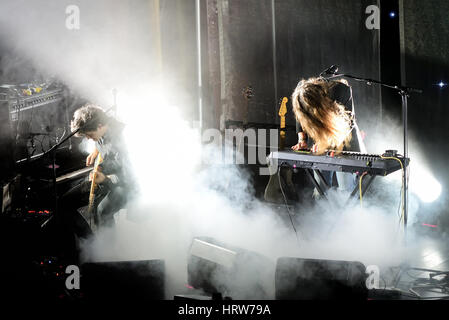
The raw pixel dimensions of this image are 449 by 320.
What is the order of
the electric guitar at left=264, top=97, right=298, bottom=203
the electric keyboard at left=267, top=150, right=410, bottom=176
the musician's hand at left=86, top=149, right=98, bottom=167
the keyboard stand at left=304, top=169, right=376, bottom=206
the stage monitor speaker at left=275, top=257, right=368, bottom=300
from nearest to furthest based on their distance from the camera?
the stage monitor speaker at left=275, top=257, right=368, bottom=300 < the electric keyboard at left=267, top=150, right=410, bottom=176 < the keyboard stand at left=304, top=169, right=376, bottom=206 < the musician's hand at left=86, top=149, right=98, bottom=167 < the electric guitar at left=264, top=97, right=298, bottom=203

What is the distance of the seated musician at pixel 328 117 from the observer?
3.73 metres

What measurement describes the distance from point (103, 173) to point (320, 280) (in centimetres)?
248

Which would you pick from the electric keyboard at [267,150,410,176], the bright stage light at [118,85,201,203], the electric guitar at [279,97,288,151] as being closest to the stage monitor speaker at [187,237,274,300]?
the electric keyboard at [267,150,410,176]

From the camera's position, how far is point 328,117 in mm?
3748

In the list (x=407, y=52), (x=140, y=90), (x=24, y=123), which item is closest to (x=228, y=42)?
(x=140, y=90)

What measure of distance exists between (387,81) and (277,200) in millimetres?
2021

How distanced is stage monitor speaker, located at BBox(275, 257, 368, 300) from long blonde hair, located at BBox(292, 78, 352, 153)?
1.36m

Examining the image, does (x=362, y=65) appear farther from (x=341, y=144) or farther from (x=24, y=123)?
(x=24, y=123)

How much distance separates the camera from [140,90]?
4.96 metres

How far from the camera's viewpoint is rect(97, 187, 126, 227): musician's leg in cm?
418

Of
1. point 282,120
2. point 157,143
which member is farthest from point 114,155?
point 282,120

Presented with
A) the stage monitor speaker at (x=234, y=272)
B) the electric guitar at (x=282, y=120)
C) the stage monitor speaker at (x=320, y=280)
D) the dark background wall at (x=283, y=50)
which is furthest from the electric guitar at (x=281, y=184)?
the stage monitor speaker at (x=320, y=280)

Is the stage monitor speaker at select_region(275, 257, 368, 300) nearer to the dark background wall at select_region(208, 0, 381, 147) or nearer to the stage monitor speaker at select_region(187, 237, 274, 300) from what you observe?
the stage monitor speaker at select_region(187, 237, 274, 300)

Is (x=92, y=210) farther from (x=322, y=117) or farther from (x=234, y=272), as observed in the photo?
(x=322, y=117)
